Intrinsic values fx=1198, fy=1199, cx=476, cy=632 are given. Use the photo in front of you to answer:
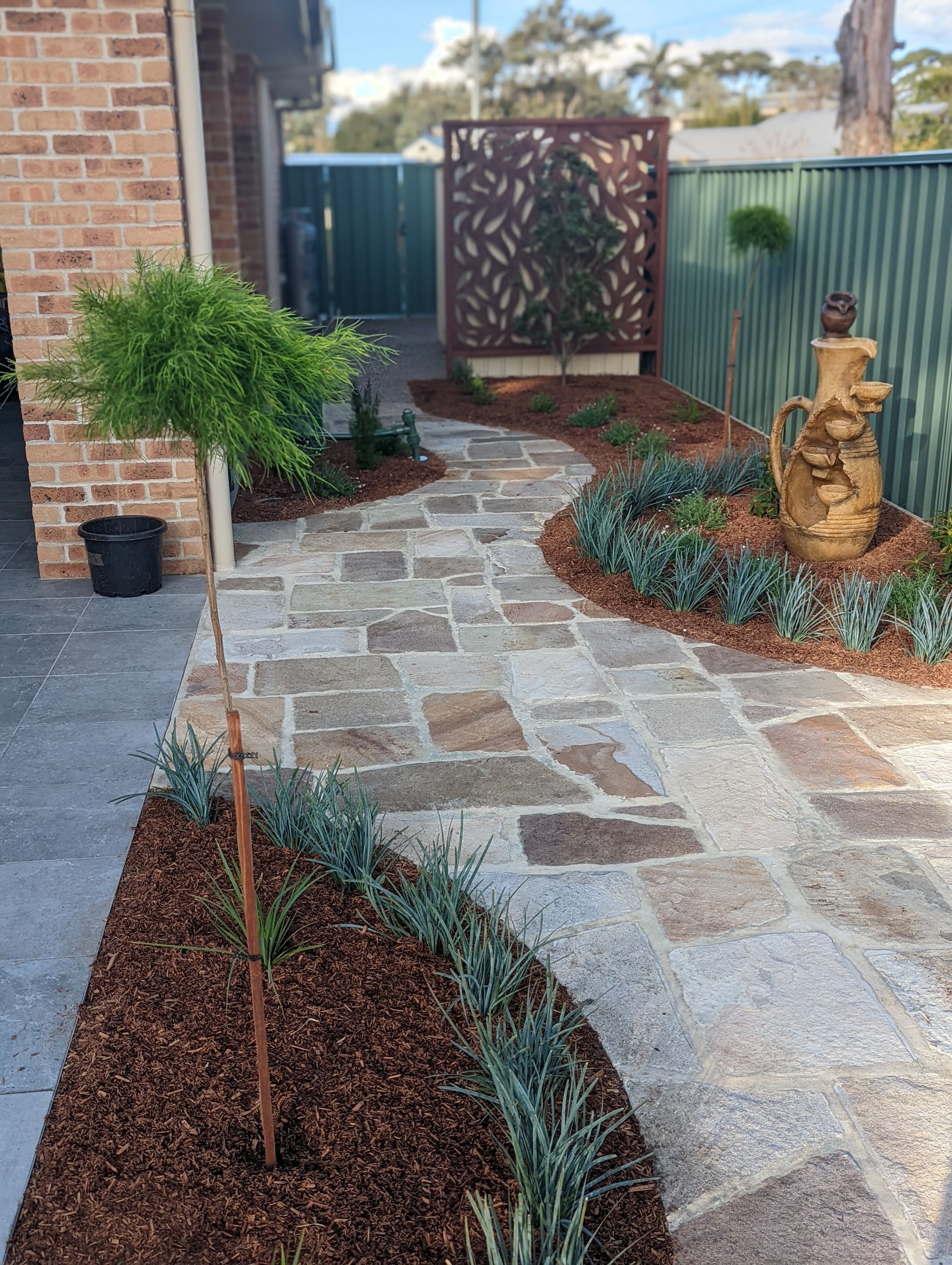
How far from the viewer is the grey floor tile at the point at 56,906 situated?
2.96 meters

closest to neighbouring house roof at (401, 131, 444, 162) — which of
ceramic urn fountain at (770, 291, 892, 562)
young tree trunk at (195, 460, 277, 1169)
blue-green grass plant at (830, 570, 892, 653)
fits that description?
ceramic urn fountain at (770, 291, 892, 562)

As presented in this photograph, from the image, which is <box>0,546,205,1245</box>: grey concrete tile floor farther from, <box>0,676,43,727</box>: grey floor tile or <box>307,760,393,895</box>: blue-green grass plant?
<box>307,760,393,895</box>: blue-green grass plant

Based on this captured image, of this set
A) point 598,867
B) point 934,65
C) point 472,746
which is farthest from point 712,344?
point 934,65

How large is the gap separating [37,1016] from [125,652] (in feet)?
8.38

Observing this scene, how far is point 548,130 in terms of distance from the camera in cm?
1105

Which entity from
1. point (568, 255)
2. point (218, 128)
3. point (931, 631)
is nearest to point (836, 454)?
point (931, 631)

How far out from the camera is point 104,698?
4.57 m

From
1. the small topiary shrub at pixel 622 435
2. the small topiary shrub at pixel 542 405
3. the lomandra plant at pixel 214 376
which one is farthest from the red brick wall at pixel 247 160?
the lomandra plant at pixel 214 376

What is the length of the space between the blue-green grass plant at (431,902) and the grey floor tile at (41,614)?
9.22 ft

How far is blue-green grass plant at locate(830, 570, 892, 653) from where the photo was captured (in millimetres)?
4988

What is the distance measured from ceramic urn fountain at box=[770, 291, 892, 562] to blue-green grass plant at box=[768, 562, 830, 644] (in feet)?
1.60

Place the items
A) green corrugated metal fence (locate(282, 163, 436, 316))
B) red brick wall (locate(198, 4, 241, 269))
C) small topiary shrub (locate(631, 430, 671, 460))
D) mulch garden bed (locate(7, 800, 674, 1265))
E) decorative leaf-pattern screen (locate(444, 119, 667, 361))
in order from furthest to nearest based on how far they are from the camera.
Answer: green corrugated metal fence (locate(282, 163, 436, 316)) < decorative leaf-pattern screen (locate(444, 119, 667, 361)) < red brick wall (locate(198, 4, 241, 269)) < small topiary shrub (locate(631, 430, 671, 460)) < mulch garden bed (locate(7, 800, 674, 1265))

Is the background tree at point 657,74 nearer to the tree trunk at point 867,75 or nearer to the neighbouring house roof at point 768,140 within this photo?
the neighbouring house roof at point 768,140

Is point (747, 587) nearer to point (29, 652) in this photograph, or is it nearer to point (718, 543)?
point (718, 543)
